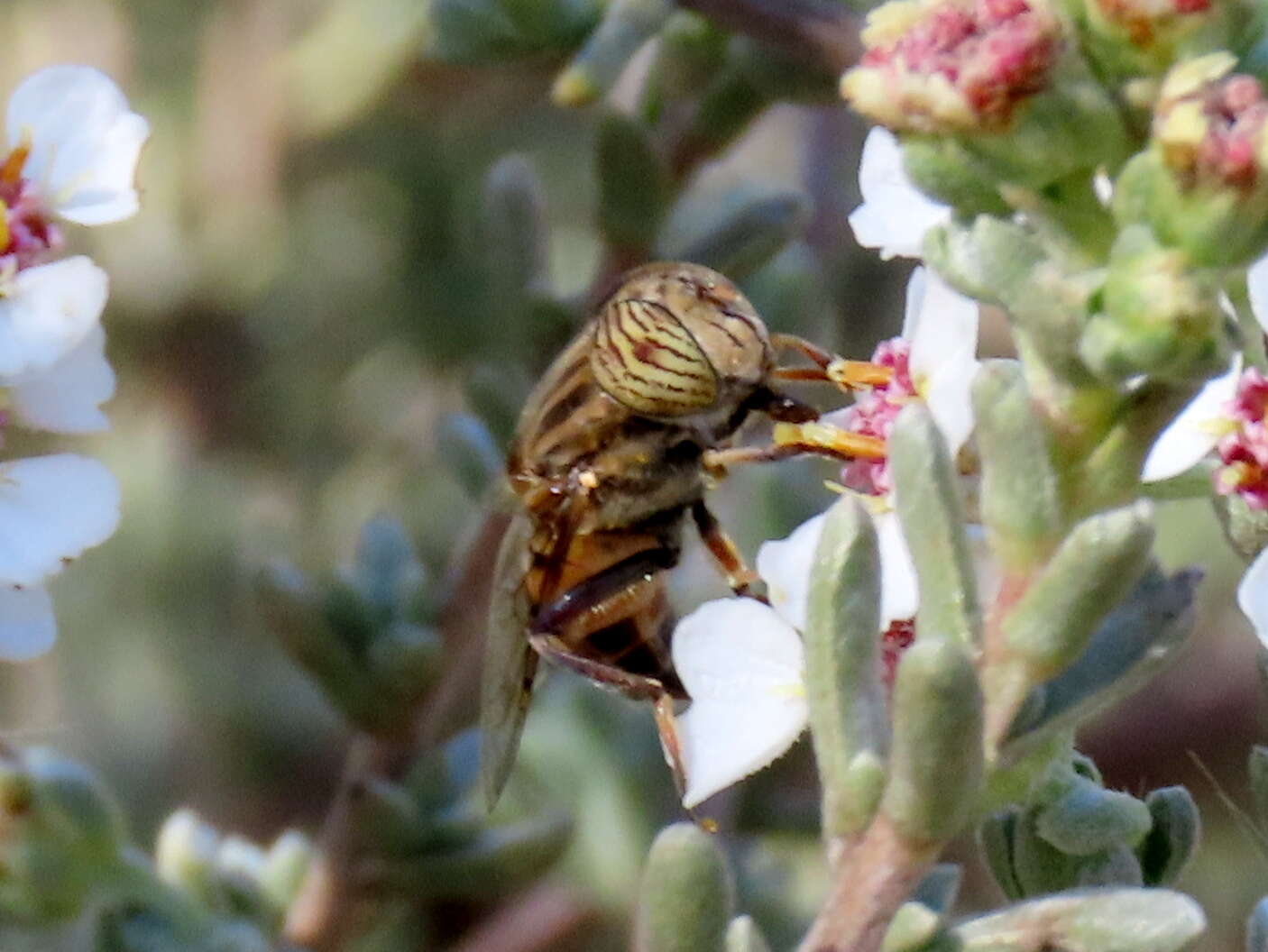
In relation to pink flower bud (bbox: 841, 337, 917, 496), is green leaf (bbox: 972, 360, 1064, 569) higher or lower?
higher

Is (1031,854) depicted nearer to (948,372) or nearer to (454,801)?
(948,372)

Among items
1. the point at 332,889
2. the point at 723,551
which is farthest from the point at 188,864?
the point at 723,551

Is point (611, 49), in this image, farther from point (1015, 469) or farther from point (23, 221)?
point (1015, 469)

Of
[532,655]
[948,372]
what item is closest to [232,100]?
[532,655]

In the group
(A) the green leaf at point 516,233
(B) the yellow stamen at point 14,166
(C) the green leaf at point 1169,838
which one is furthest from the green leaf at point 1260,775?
(A) the green leaf at point 516,233

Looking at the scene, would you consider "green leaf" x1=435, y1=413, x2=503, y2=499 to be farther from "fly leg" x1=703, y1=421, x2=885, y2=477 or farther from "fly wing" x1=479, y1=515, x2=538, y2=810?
"fly leg" x1=703, y1=421, x2=885, y2=477

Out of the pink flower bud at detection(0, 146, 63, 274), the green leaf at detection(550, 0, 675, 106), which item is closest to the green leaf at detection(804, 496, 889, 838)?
the pink flower bud at detection(0, 146, 63, 274)

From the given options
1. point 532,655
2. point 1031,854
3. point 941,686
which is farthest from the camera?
point 532,655
